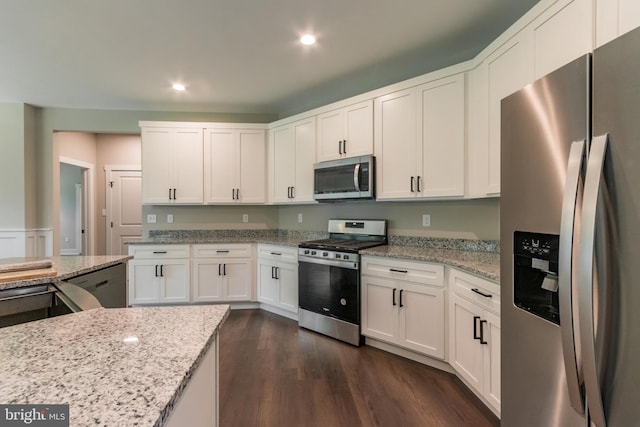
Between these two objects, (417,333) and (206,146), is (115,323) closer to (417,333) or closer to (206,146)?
(417,333)

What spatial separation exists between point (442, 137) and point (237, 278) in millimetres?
2786

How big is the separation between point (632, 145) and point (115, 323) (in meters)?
1.56

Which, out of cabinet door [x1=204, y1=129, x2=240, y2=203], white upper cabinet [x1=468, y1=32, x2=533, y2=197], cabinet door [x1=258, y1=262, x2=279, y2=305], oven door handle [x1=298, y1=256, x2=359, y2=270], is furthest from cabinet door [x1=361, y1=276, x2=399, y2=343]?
cabinet door [x1=204, y1=129, x2=240, y2=203]

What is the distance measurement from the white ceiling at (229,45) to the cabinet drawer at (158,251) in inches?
72.2

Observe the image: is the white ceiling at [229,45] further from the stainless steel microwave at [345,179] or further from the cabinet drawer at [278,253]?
the cabinet drawer at [278,253]

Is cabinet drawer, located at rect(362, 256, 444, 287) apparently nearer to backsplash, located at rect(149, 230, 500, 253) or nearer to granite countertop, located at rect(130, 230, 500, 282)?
granite countertop, located at rect(130, 230, 500, 282)

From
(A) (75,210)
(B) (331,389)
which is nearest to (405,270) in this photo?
(B) (331,389)

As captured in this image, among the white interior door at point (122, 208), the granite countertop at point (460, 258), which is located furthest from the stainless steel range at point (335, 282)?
the white interior door at point (122, 208)

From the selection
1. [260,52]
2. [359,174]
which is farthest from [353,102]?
[260,52]

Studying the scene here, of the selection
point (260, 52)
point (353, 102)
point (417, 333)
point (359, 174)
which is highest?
point (260, 52)

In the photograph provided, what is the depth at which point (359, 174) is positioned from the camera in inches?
120

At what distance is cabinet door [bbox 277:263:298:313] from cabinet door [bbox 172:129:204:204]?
1.53 m

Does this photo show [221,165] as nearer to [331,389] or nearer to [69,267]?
[69,267]

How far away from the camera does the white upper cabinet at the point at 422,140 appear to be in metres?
2.48
